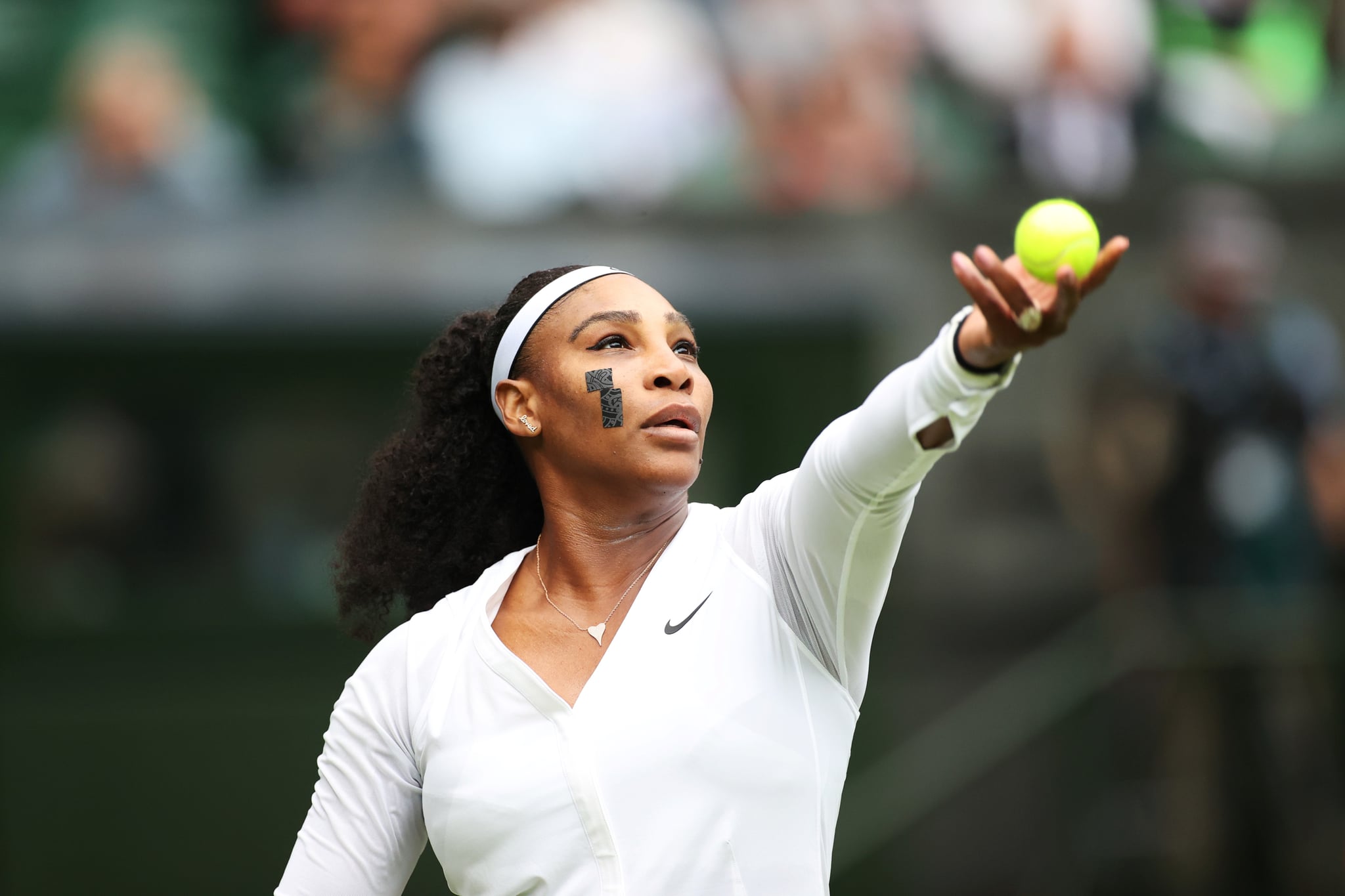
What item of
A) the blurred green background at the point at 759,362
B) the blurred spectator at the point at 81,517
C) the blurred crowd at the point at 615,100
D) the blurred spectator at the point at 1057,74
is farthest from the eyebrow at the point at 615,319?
the blurred spectator at the point at 1057,74

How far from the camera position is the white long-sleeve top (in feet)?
7.70

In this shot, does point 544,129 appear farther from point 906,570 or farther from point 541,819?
point 541,819

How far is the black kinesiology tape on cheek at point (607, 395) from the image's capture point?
2576 mm

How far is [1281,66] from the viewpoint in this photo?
9.17 m

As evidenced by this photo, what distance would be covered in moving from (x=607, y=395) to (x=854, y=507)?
1.67ft

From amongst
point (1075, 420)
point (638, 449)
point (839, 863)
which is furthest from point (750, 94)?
point (638, 449)

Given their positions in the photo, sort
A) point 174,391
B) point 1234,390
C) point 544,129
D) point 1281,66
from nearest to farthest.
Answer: point 1234,390, point 174,391, point 544,129, point 1281,66

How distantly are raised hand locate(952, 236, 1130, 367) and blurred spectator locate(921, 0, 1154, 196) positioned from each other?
6908mm

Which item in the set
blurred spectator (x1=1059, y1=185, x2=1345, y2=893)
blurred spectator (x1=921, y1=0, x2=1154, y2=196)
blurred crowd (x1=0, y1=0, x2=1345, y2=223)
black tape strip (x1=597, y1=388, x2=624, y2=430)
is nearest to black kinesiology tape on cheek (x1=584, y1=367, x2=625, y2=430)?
black tape strip (x1=597, y1=388, x2=624, y2=430)

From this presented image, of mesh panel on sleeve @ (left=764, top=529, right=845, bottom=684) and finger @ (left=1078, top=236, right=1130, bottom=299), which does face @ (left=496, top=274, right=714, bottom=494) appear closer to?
mesh panel on sleeve @ (left=764, top=529, right=845, bottom=684)

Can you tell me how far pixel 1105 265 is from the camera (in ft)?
6.57

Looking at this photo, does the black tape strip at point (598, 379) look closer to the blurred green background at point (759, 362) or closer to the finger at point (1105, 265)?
the finger at point (1105, 265)

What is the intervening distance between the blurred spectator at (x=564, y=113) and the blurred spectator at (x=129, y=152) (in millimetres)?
1081

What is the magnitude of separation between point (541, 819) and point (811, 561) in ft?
1.81
